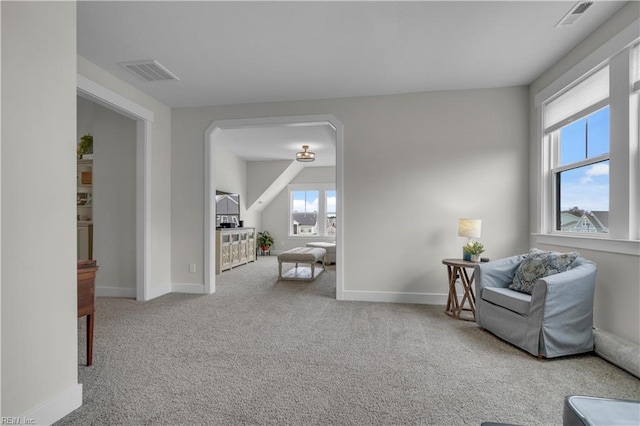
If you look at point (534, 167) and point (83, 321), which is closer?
point (83, 321)

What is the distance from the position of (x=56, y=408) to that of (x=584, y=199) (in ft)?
13.9

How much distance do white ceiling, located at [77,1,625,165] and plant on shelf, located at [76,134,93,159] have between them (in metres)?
1.47

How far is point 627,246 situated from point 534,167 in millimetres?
1539

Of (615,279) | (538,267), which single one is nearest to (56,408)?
(538,267)

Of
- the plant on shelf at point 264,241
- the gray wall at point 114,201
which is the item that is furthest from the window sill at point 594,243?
the plant on shelf at point 264,241

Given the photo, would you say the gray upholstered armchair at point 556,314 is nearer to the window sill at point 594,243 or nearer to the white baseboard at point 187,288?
the window sill at point 594,243

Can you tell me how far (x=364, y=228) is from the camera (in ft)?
13.4

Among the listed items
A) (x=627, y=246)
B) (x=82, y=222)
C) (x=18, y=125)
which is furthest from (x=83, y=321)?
(x=627, y=246)

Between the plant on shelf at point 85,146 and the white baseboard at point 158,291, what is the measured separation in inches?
90.0

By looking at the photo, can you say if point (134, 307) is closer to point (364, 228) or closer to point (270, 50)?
point (364, 228)

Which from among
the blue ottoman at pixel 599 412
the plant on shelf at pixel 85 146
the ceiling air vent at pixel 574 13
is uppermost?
the ceiling air vent at pixel 574 13

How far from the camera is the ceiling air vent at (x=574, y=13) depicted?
7.47 ft

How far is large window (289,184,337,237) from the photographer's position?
912 centimetres

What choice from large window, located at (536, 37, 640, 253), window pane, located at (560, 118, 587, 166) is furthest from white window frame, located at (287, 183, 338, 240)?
window pane, located at (560, 118, 587, 166)
